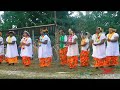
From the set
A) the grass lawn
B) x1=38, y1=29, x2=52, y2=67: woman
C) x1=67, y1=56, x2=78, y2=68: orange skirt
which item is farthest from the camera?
x1=38, y1=29, x2=52, y2=67: woman

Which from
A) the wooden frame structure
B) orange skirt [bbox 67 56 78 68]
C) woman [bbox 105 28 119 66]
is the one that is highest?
the wooden frame structure

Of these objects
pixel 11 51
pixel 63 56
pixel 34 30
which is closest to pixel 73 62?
pixel 63 56

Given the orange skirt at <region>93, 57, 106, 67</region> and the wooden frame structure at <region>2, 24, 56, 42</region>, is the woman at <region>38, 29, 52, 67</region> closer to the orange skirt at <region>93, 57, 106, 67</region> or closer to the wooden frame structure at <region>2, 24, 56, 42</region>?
the orange skirt at <region>93, 57, 106, 67</region>

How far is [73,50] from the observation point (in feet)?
35.6

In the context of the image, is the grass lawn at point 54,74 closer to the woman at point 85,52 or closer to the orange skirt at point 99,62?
the orange skirt at point 99,62

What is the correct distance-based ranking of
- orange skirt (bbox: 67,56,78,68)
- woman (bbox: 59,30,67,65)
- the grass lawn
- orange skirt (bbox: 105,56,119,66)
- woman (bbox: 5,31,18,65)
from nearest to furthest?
the grass lawn
orange skirt (bbox: 105,56,119,66)
orange skirt (bbox: 67,56,78,68)
woman (bbox: 59,30,67,65)
woman (bbox: 5,31,18,65)

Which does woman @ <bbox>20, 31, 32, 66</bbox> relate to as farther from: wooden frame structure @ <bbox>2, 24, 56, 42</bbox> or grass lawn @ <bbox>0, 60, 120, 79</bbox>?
wooden frame structure @ <bbox>2, 24, 56, 42</bbox>

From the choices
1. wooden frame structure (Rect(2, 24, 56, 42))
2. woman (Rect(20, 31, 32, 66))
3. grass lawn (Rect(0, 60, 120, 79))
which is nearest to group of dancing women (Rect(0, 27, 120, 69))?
woman (Rect(20, 31, 32, 66))

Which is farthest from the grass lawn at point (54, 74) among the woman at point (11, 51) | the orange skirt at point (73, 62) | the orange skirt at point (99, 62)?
the woman at point (11, 51)

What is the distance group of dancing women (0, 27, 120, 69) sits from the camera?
33.7 ft

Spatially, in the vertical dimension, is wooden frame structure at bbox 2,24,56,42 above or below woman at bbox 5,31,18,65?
above

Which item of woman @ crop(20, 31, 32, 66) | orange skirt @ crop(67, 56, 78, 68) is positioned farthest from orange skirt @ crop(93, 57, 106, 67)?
woman @ crop(20, 31, 32, 66)

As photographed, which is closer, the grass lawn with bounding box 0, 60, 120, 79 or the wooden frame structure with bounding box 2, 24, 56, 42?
the grass lawn with bounding box 0, 60, 120, 79
